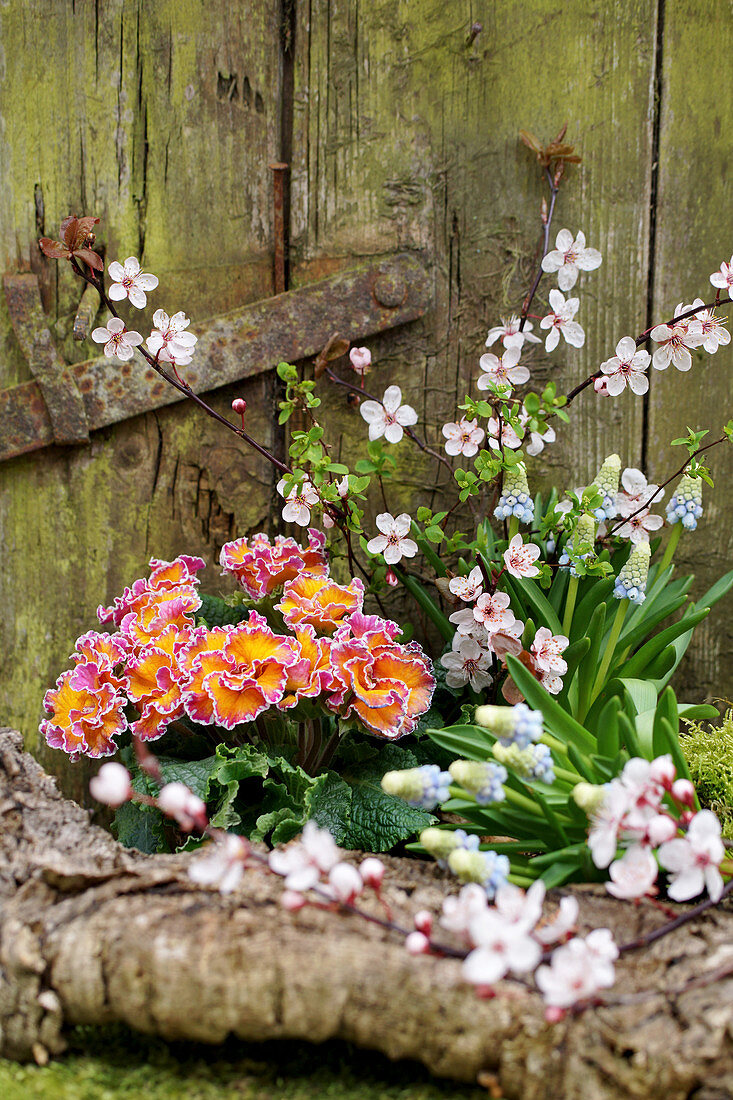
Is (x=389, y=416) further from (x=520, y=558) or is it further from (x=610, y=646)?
(x=610, y=646)

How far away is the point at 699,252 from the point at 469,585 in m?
1.01

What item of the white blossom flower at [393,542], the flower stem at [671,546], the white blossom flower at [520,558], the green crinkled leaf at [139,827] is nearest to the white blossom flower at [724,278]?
the flower stem at [671,546]

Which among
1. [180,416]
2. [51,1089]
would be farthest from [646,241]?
[51,1089]

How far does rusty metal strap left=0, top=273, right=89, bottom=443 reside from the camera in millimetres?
1659

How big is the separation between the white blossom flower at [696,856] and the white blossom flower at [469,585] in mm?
632

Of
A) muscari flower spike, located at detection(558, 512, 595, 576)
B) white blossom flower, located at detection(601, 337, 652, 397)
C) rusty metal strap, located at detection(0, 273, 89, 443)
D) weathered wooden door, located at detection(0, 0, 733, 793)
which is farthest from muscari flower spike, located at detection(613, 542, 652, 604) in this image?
rusty metal strap, located at detection(0, 273, 89, 443)

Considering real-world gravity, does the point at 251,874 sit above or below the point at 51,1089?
above

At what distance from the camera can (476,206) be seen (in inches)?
67.9

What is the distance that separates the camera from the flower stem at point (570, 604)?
147 centimetres

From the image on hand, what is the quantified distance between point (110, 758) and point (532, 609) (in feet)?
3.49

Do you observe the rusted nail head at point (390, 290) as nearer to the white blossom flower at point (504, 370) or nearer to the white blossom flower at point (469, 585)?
the white blossom flower at point (504, 370)

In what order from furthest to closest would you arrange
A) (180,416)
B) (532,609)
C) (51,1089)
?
(180,416) < (532,609) < (51,1089)

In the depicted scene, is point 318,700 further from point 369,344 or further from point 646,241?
point 646,241

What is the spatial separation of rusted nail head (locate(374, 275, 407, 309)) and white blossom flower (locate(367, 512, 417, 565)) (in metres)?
0.54
